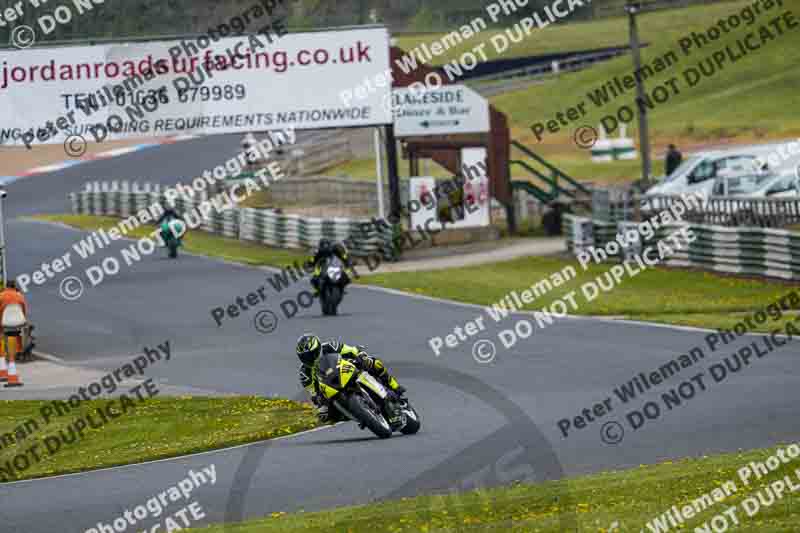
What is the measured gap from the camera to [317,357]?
14625 millimetres

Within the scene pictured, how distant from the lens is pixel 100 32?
115 feet

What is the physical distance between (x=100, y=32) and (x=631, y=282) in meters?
13.9

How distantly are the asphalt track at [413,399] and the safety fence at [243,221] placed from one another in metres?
6.56

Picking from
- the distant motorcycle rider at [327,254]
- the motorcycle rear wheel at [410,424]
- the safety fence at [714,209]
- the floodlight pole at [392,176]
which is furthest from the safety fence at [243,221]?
the motorcycle rear wheel at [410,424]

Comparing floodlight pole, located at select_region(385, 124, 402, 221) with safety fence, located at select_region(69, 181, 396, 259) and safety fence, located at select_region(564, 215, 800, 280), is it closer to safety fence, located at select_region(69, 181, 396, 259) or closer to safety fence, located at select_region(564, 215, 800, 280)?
safety fence, located at select_region(69, 181, 396, 259)

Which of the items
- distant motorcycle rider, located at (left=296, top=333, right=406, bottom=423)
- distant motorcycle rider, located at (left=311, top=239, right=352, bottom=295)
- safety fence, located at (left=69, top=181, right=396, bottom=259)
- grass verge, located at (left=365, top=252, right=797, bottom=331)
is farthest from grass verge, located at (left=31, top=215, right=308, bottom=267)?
distant motorcycle rider, located at (left=296, top=333, right=406, bottom=423)

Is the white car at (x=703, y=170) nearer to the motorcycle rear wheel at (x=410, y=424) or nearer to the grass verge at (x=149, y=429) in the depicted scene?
the grass verge at (x=149, y=429)

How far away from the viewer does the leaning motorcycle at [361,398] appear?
14.5 metres

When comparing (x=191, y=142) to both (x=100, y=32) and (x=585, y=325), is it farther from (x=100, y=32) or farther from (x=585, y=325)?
(x=585, y=325)

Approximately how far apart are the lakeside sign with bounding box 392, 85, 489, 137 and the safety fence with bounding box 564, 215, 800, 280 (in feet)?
24.4

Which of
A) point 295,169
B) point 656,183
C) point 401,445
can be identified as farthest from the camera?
point 295,169

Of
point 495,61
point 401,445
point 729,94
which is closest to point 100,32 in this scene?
point 401,445

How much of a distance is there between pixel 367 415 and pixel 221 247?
96.8ft

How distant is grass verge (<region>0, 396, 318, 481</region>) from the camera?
51.8ft
